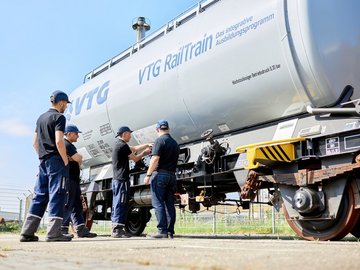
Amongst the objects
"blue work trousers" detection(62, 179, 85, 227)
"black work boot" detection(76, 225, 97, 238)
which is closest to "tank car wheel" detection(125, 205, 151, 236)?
"blue work trousers" detection(62, 179, 85, 227)

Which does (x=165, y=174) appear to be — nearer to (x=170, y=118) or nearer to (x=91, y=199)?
(x=170, y=118)

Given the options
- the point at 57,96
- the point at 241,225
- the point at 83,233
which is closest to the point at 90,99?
the point at 83,233

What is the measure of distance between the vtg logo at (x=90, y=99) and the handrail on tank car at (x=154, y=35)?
32.7 inches

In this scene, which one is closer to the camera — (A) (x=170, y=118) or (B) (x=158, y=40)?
(A) (x=170, y=118)

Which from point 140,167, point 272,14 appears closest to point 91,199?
point 140,167

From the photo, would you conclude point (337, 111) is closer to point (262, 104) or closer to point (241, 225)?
point (262, 104)

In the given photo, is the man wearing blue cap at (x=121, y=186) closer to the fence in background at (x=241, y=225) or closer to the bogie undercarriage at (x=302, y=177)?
the bogie undercarriage at (x=302, y=177)

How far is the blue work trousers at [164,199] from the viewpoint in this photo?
6625 mm

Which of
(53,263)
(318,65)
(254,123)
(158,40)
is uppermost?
(158,40)

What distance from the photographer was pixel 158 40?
8.64 meters

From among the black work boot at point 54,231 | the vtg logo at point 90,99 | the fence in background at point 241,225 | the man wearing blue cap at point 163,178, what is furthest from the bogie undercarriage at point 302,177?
the fence in background at point 241,225

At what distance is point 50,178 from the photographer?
5.96 meters

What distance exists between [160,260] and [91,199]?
7.44 m

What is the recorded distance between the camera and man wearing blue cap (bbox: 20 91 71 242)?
19.2 ft
